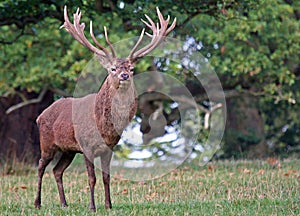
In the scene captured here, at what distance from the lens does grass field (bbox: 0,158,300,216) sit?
798 cm

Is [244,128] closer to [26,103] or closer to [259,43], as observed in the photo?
[259,43]

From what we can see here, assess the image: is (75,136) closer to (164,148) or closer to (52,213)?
(52,213)

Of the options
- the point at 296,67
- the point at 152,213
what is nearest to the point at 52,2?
the point at 152,213

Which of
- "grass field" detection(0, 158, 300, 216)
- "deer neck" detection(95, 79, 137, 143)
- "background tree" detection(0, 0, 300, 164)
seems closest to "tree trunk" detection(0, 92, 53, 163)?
"background tree" detection(0, 0, 300, 164)

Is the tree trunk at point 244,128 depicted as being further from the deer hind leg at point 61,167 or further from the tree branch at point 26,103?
the deer hind leg at point 61,167

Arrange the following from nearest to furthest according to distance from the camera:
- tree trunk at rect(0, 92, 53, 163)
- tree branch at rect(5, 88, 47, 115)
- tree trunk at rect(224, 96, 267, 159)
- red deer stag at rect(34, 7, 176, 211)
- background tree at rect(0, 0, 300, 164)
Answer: red deer stag at rect(34, 7, 176, 211)
background tree at rect(0, 0, 300, 164)
tree trunk at rect(0, 92, 53, 163)
tree branch at rect(5, 88, 47, 115)
tree trunk at rect(224, 96, 267, 159)

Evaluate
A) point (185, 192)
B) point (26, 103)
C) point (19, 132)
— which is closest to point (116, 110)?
point (185, 192)

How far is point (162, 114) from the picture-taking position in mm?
19625

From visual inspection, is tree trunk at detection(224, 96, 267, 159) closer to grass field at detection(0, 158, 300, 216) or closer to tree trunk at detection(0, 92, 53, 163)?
tree trunk at detection(0, 92, 53, 163)

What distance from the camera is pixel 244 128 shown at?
21703 mm

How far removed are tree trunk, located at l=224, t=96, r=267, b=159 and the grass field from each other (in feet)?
21.8

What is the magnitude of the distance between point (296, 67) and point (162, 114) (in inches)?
160

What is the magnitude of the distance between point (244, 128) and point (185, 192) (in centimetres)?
1216

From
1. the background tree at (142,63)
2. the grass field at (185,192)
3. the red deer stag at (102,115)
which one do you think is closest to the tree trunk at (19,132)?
the background tree at (142,63)
